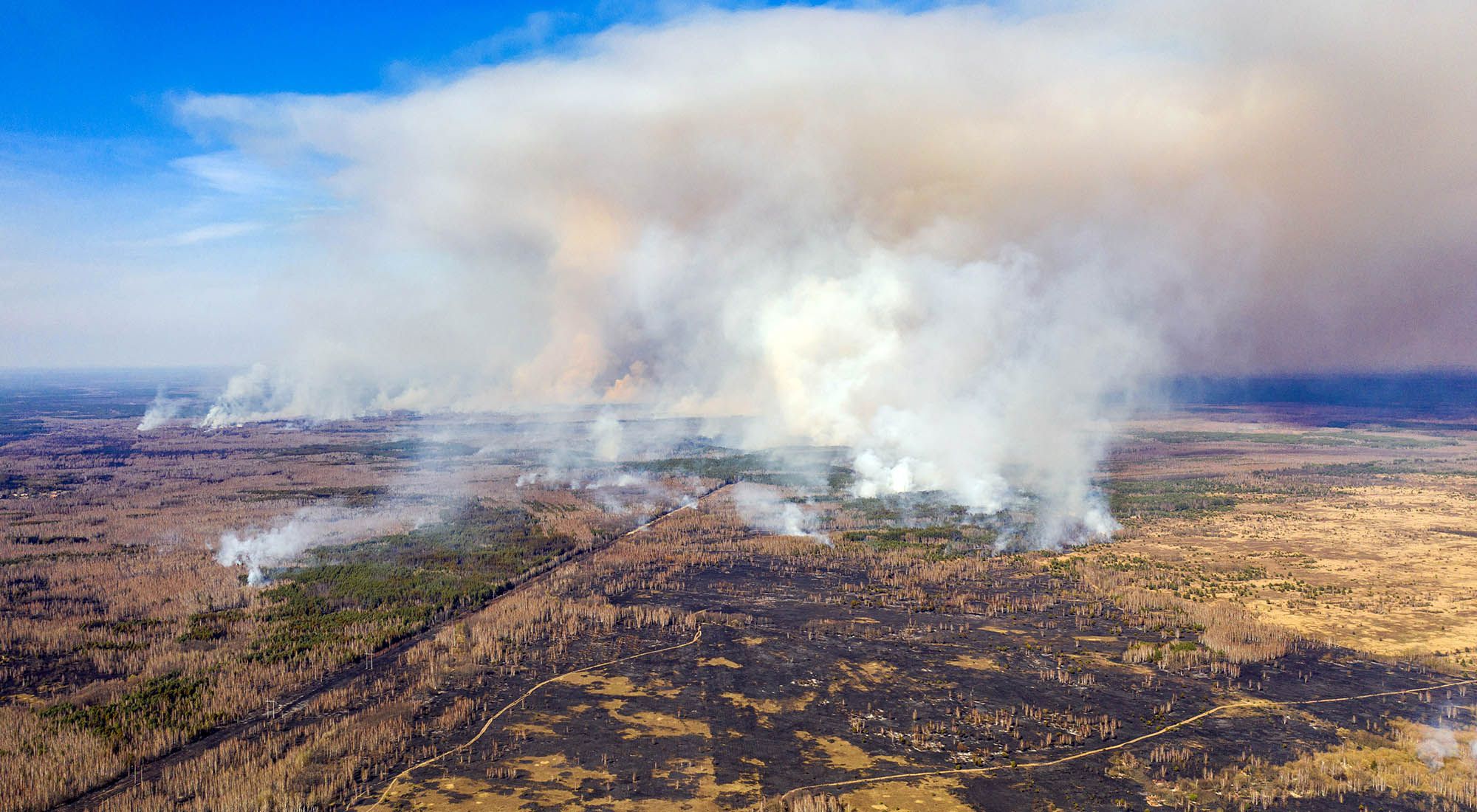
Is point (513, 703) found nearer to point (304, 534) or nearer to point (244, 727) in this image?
point (244, 727)

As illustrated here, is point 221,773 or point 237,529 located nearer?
point 221,773

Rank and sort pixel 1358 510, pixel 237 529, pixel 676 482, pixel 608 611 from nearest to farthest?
pixel 608 611 → pixel 237 529 → pixel 1358 510 → pixel 676 482

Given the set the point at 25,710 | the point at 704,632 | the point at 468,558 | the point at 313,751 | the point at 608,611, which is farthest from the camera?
the point at 468,558

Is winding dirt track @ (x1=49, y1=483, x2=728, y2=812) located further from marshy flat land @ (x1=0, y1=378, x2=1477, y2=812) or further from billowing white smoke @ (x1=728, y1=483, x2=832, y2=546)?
billowing white smoke @ (x1=728, y1=483, x2=832, y2=546)

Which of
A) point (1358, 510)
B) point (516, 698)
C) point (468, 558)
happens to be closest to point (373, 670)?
point (516, 698)

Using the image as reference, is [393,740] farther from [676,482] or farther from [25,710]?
[676,482]

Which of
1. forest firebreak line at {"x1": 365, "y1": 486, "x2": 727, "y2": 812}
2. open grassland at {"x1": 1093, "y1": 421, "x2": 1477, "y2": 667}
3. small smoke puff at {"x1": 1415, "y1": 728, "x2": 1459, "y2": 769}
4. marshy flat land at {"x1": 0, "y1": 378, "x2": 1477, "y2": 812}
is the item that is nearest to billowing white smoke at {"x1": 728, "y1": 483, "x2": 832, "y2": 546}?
marshy flat land at {"x1": 0, "y1": 378, "x2": 1477, "y2": 812}

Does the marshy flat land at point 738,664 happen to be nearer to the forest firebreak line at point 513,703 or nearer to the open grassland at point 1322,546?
the forest firebreak line at point 513,703
